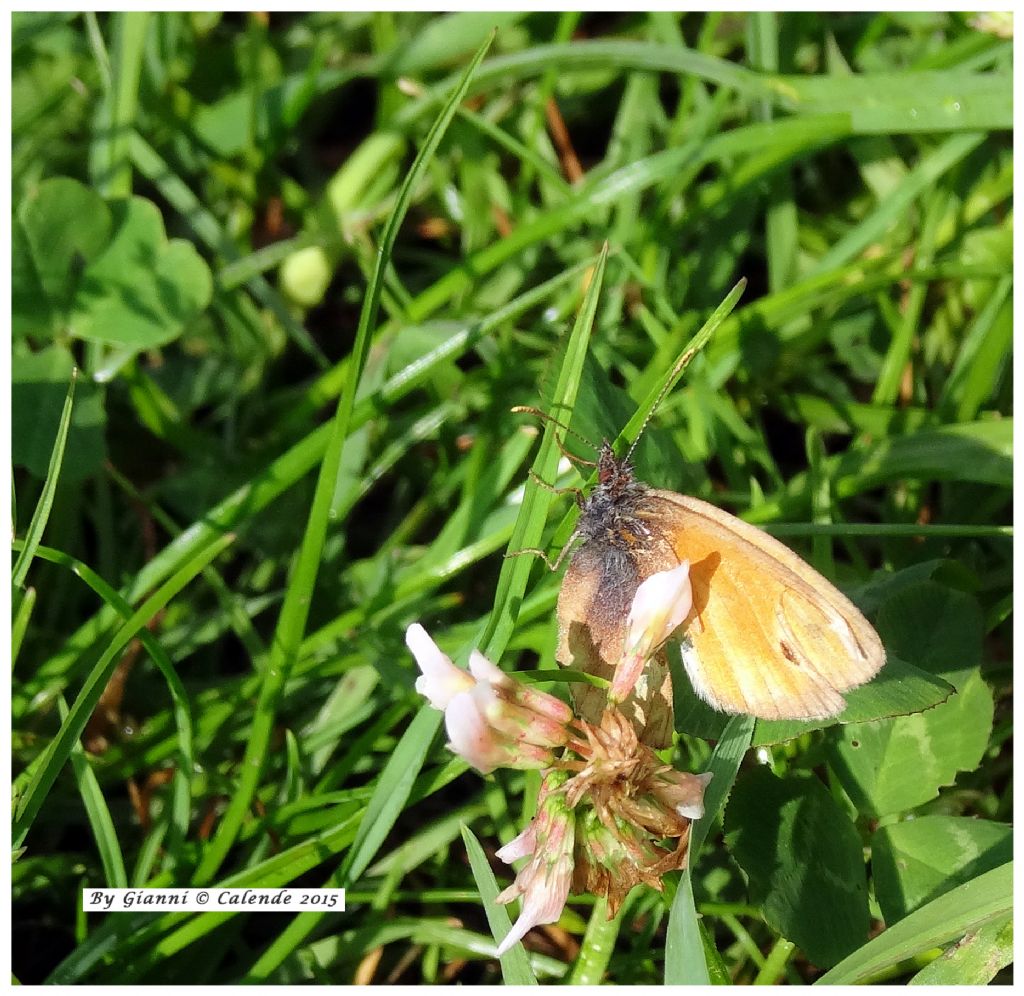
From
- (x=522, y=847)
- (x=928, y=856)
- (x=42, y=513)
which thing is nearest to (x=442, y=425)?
(x=42, y=513)

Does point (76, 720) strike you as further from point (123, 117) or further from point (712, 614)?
point (123, 117)

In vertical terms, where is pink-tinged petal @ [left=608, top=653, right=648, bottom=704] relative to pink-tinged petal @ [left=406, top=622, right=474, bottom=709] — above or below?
below

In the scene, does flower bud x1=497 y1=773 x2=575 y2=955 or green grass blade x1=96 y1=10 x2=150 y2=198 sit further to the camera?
green grass blade x1=96 y1=10 x2=150 y2=198

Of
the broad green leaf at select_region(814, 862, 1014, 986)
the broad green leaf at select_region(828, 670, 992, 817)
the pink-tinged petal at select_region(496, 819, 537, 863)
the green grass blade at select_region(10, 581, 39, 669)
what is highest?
the green grass blade at select_region(10, 581, 39, 669)

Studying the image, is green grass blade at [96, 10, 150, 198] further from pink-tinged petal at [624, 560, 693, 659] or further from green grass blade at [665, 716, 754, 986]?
green grass blade at [665, 716, 754, 986]

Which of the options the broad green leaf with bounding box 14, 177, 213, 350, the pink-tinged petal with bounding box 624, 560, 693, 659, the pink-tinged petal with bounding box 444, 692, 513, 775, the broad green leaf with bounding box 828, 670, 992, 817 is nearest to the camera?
the pink-tinged petal with bounding box 444, 692, 513, 775

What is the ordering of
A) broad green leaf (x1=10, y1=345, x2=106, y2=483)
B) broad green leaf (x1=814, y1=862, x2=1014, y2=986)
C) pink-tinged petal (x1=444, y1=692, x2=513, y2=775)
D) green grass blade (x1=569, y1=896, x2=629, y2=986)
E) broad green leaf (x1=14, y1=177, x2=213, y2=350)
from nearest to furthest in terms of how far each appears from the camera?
pink-tinged petal (x1=444, y1=692, x2=513, y2=775) → broad green leaf (x1=814, y1=862, x2=1014, y2=986) → green grass blade (x1=569, y1=896, x2=629, y2=986) → broad green leaf (x1=10, y1=345, x2=106, y2=483) → broad green leaf (x1=14, y1=177, x2=213, y2=350)

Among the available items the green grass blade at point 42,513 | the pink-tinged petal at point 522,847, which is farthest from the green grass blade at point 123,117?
the pink-tinged petal at point 522,847

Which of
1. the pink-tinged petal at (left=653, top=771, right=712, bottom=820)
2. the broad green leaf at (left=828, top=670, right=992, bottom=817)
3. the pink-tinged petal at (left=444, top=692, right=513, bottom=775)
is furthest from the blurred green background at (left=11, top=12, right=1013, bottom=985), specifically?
the pink-tinged petal at (left=444, top=692, right=513, bottom=775)

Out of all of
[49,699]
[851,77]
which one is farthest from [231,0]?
[49,699]
